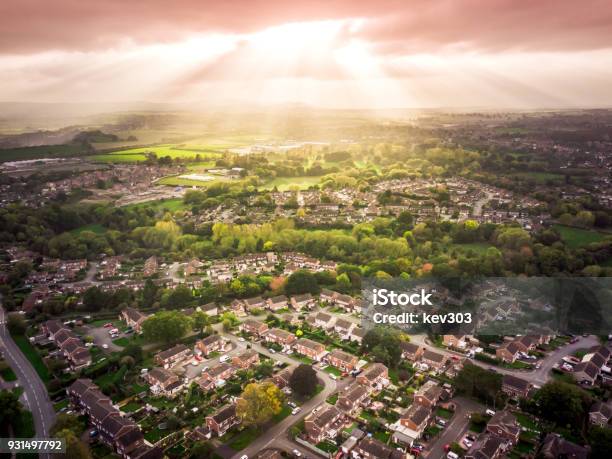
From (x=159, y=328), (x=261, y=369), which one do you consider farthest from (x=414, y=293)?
(x=159, y=328)

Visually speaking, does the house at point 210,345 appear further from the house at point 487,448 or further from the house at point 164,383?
the house at point 487,448

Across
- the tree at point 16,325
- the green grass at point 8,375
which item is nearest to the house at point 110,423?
the green grass at point 8,375

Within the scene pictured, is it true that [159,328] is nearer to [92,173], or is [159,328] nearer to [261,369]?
[261,369]

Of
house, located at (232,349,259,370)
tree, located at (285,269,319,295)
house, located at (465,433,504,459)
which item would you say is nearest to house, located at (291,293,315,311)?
tree, located at (285,269,319,295)

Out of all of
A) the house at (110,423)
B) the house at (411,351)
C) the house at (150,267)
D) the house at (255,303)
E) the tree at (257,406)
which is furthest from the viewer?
the house at (150,267)

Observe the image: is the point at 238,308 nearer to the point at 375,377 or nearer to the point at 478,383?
the point at 375,377

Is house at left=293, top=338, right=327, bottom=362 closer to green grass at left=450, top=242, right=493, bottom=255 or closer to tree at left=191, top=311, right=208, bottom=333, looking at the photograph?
tree at left=191, top=311, right=208, bottom=333
